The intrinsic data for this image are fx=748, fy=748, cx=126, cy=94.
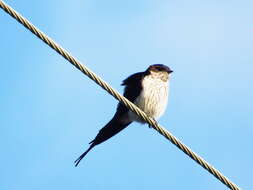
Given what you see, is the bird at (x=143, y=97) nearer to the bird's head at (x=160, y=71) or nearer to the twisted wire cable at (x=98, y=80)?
the bird's head at (x=160, y=71)

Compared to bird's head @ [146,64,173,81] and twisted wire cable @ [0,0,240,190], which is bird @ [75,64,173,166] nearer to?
bird's head @ [146,64,173,81]

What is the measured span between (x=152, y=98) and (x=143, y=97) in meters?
0.09

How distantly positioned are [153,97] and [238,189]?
109 inches

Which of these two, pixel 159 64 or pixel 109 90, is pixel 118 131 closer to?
pixel 159 64

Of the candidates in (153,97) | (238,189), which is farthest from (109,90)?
(153,97)

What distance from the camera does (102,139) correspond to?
7.46 meters

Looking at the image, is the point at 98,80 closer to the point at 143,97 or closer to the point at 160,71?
the point at 143,97

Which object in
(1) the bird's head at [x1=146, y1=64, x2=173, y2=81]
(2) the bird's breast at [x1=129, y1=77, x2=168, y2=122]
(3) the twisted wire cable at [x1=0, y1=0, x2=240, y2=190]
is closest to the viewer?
(3) the twisted wire cable at [x1=0, y1=0, x2=240, y2=190]

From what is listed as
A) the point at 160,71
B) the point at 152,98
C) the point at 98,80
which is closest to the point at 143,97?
the point at 152,98

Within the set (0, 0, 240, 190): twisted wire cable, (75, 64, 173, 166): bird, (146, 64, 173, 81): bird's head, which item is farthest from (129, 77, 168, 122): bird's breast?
→ (0, 0, 240, 190): twisted wire cable

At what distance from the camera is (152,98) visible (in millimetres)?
7438

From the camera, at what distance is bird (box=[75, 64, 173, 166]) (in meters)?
7.42

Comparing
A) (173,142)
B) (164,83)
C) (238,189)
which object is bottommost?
(238,189)

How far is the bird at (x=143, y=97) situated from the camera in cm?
742
